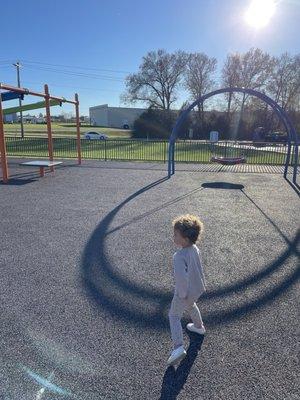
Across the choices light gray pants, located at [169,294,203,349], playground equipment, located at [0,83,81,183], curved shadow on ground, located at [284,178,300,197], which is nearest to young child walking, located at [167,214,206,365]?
light gray pants, located at [169,294,203,349]

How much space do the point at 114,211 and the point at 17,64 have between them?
3683 cm

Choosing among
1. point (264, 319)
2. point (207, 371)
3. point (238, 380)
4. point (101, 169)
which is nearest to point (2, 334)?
point (207, 371)

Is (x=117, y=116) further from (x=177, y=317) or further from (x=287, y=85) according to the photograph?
(x=177, y=317)

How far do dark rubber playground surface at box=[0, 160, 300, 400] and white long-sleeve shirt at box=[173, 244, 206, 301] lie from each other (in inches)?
22.8

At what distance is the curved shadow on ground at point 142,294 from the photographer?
329cm

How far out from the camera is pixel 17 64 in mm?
37531

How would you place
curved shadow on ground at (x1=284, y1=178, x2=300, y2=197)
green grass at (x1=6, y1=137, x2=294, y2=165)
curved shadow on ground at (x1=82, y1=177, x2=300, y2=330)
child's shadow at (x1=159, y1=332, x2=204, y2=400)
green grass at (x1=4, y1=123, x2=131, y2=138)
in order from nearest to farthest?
child's shadow at (x1=159, y1=332, x2=204, y2=400), curved shadow on ground at (x1=82, y1=177, x2=300, y2=330), curved shadow on ground at (x1=284, y1=178, x2=300, y2=197), green grass at (x1=6, y1=137, x2=294, y2=165), green grass at (x1=4, y1=123, x2=131, y2=138)

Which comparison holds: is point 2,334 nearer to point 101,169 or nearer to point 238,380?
point 238,380

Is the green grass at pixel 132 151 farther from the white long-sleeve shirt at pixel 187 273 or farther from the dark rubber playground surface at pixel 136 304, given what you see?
the white long-sleeve shirt at pixel 187 273

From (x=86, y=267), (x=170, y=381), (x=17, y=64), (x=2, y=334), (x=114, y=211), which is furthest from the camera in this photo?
(x=17, y=64)

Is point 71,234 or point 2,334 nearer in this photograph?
point 2,334

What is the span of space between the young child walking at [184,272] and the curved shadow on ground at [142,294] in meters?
0.49

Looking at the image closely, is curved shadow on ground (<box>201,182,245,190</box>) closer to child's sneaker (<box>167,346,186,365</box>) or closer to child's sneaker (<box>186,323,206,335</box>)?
child's sneaker (<box>186,323,206,335</box>)

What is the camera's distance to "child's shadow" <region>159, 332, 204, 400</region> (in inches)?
93.4
